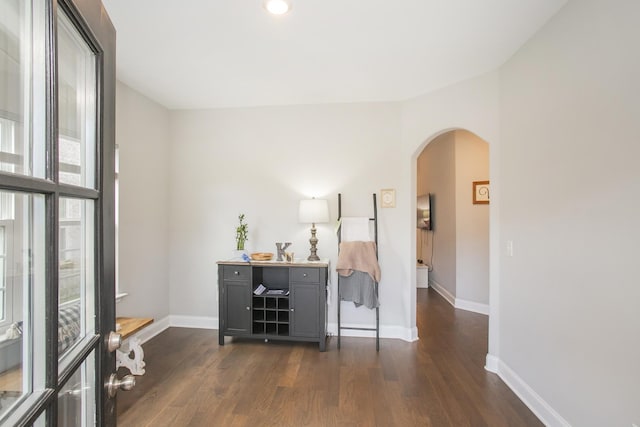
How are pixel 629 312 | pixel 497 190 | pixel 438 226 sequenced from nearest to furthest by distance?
pixel 629 312
pixel 497 190
pixel 438 226

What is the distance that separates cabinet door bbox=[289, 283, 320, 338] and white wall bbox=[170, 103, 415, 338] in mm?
439

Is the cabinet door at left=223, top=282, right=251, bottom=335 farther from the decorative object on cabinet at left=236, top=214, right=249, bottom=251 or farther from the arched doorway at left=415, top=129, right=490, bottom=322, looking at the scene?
the arched doorway at left=415, top=129, right=490, bottom=322

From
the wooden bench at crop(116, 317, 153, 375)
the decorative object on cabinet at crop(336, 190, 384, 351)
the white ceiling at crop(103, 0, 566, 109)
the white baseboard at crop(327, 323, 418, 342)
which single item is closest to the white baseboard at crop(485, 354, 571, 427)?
the white baseboard at crop(327, 323, 418, 342)

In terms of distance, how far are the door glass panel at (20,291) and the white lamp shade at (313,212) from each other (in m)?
2.62

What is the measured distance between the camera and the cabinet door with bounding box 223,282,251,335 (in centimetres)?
314

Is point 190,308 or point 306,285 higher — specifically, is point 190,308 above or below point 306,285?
below

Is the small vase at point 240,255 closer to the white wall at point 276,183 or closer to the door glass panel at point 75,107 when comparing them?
the white wall at point 276,183

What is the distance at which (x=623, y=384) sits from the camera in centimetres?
145

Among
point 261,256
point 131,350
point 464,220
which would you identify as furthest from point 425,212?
point 131,350

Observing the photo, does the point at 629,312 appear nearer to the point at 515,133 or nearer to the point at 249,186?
the point at 515,133

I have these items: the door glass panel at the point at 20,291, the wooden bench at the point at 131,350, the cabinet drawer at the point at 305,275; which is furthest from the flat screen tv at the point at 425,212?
the door glass panel at the point at 20,291

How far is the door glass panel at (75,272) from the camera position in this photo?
25.3 inches

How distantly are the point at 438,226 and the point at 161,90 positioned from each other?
14.4 ft

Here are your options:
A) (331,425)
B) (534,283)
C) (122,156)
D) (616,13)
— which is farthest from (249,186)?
(616,13)
